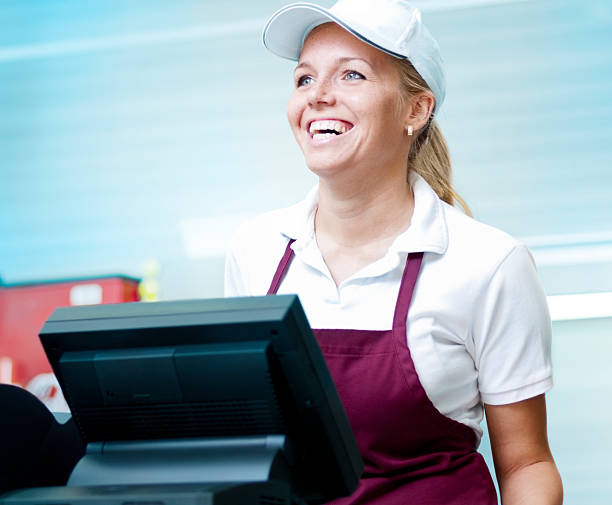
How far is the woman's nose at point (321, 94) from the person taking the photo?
146 cm

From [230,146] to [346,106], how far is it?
106 centimetres

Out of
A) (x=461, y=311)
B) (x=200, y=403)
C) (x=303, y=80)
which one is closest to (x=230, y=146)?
(x=303, y=80)

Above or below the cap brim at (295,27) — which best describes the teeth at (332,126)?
below

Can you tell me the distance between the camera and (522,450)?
4.52ft

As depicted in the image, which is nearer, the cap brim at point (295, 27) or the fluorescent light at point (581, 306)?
the cap brim at point (295, 27)

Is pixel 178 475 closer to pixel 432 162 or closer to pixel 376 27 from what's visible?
pixel 376 27

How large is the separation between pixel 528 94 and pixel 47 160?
1.52 metres

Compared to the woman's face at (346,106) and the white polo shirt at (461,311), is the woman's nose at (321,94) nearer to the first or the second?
the woman's face at (346,106)

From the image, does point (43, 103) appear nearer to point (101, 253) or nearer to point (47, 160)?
point (47, 160)

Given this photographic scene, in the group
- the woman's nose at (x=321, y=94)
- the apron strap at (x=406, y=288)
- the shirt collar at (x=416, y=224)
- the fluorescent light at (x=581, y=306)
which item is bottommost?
the fluorescent light at (x=581, y=306)

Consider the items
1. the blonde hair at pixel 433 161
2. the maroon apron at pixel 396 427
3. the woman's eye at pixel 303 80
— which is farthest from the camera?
the blonde hair at pixel 433 161

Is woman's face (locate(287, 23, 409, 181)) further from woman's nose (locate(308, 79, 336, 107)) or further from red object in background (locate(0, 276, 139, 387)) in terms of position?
red object in background (locate(0, 276, 139, 387))

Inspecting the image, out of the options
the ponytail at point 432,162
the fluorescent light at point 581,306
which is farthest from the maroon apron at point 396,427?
the fluorescent light at point 581,306

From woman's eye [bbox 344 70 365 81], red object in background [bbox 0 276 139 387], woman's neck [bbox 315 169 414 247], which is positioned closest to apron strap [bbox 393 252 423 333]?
woman's neck [bbox 315 169 414 247]
